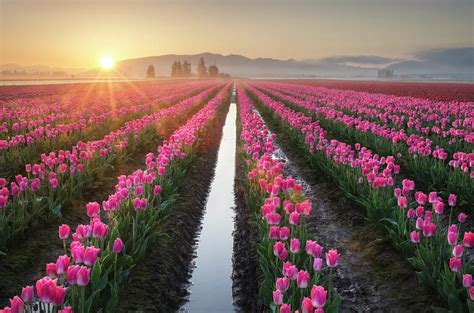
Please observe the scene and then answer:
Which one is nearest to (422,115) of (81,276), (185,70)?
(81,276)

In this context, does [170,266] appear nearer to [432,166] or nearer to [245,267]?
[245,267]

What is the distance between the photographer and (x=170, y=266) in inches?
195

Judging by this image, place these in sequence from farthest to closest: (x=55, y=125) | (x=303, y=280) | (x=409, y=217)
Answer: (x=55, y=125) → (x=409, y=217) → (x=303, y=280)

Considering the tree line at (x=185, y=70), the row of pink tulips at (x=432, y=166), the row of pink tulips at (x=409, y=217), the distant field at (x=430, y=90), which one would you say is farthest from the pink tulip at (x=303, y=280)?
the tree line at (x=185, y=70)

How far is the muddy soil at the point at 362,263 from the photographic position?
404cm

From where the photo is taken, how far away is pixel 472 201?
592 cm

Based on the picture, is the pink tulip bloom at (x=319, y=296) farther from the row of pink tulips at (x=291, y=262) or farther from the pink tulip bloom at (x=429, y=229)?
the pink tulip bloom at (x=429, y=229)

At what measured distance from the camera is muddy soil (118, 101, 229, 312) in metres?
4.17

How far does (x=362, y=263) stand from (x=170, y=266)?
2.28m

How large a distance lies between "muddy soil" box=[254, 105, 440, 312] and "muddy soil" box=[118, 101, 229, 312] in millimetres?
1755

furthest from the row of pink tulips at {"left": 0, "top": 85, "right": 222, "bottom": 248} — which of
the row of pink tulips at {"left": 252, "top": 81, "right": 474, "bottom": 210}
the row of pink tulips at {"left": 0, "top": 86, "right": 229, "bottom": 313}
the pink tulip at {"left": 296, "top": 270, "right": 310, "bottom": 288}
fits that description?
the row of pink tulips at {"left": 252, "top": 81, "right": 474, "bottom": 210}

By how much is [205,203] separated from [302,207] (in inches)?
160

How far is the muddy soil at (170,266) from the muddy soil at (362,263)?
1755mm

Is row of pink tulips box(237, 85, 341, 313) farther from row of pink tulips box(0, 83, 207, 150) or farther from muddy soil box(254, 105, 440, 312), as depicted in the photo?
row of pink tulips box(0, 83, 207, 150)
